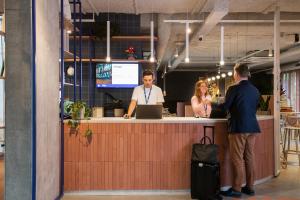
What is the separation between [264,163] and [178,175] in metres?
1.56

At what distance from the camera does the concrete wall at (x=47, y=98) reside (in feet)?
12.5

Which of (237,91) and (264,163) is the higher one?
(237,91)

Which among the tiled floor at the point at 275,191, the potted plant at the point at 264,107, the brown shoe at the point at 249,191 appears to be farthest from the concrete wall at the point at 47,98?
the potted plant at the point at 264,107

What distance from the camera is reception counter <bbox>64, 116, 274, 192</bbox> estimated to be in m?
4.91

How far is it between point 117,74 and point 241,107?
10.7 ft

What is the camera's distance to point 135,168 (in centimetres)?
496

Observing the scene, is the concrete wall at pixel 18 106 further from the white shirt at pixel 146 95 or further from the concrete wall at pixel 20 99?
the white shirt at pixel 146 95

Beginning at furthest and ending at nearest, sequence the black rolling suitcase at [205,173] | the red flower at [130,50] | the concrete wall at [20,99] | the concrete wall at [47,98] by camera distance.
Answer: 1. the red flower at [130,50]
2. the black rolling suitcase at [205,173]
3. the concrete wall at [47,98]
4. the concrete wall at [20,99]

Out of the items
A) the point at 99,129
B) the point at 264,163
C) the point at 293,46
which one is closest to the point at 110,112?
the point at 99,129

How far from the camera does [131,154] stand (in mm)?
4953

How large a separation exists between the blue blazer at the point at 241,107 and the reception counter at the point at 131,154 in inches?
10.1

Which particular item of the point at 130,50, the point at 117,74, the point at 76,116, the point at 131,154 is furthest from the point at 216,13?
the point at 76,116

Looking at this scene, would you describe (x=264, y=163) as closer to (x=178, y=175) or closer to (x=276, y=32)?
(x=178, y=175)

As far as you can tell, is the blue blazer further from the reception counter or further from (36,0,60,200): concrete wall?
(36,0,60,200): concrete wall
